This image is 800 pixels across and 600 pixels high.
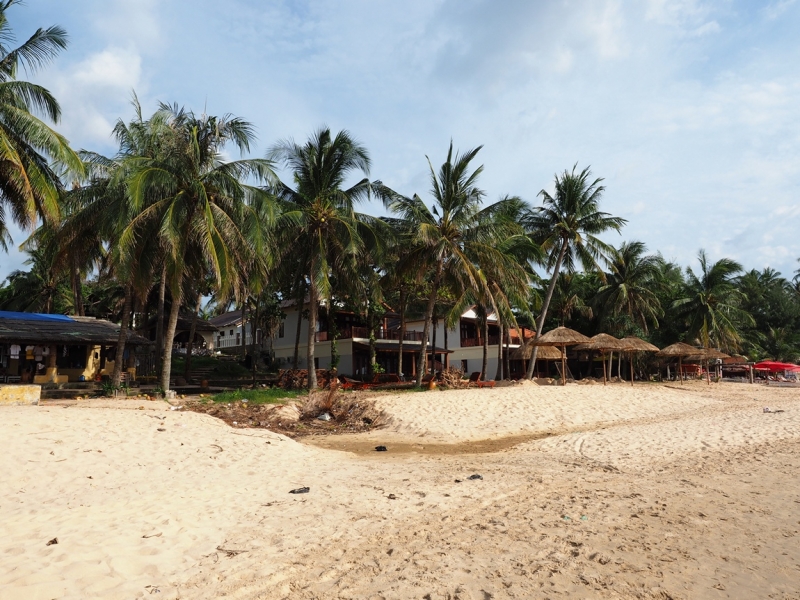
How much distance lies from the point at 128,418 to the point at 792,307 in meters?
51.3

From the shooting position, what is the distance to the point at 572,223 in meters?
26.5

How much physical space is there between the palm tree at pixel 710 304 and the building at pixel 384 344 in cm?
1097

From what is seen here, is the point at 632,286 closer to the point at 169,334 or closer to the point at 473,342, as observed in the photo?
the point at 473,342

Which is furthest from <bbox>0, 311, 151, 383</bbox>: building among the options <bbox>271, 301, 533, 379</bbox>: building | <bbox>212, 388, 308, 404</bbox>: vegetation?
<bbox>271, 301, 533, 379</bbox>: building

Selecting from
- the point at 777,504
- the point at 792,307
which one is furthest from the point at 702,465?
the point at 792,307

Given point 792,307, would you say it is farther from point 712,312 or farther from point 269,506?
point 269,506

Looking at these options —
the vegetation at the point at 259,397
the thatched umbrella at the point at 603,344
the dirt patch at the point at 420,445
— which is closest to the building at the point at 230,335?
the vegetation at the point at 259,397

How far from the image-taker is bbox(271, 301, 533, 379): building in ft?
106

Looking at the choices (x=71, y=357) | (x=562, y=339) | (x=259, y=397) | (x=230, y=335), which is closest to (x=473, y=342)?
(x=562, y=339)

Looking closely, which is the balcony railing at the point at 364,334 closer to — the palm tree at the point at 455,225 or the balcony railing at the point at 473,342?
the balcony railing at the point at 473,342

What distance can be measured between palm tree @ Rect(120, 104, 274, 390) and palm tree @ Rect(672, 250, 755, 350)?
30740 mm

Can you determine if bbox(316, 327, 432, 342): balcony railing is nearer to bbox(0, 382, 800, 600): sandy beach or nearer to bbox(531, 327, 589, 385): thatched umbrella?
bbox(531, 327, 589, 385): thatched umbrella

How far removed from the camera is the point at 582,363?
4075 centimetres

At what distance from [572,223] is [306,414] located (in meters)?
16.5
